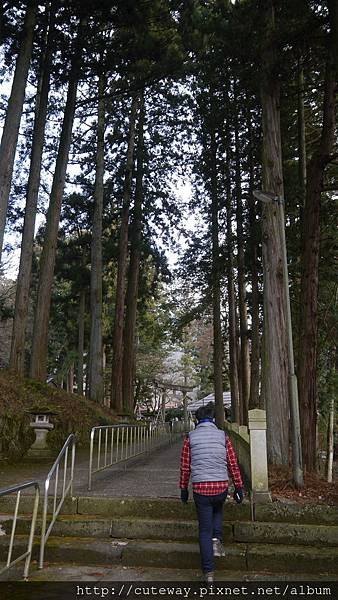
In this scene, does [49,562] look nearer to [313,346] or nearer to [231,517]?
[231,517]

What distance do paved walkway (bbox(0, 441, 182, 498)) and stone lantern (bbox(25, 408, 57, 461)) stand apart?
1.26 feet

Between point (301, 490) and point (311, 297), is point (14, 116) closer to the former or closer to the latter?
point (311, 297)

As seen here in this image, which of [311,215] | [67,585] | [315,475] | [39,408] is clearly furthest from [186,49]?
[67,585]

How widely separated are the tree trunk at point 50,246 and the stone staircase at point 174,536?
709 centimetres

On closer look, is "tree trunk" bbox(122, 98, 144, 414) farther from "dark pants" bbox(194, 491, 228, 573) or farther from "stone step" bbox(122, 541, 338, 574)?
"dark pants" bbox(194, 491, 228, 573)

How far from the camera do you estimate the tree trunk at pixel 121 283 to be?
18297mm

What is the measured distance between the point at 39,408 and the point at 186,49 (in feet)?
33.9

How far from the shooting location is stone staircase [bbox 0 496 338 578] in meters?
4.93

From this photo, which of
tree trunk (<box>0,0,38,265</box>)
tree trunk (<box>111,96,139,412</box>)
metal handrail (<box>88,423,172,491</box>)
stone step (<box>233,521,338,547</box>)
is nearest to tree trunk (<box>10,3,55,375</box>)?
tree trunk (<box>0,0,38,265</box>)

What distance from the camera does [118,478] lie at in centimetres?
802

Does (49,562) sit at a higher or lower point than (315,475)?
lower

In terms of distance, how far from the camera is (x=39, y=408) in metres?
9.73

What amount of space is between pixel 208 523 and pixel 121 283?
14.9 m

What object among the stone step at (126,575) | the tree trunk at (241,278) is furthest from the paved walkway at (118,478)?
the tree trunk at (241,278)
